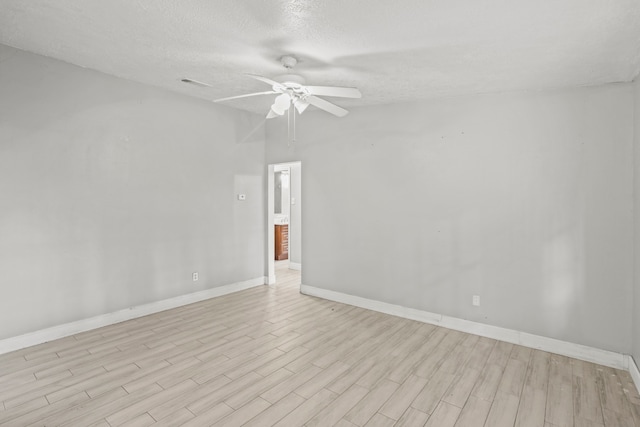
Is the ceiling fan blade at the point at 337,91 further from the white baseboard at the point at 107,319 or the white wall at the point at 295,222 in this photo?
the white wall at the point at 295,222

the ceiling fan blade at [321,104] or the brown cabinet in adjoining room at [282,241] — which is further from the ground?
the ceiling fan blade at [321,104]

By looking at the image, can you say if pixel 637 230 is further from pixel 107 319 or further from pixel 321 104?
pixel 107 319

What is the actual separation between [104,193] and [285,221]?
14.4ft

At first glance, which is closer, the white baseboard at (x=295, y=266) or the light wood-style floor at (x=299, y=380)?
the light wood-style floor at (x=299, y=380)

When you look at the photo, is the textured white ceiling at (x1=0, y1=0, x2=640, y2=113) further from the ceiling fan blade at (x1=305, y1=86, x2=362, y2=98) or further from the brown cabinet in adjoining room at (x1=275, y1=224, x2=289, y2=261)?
the brown cabinet in adjoining room at (x1=275, y1=224, x2=289, y2=261)

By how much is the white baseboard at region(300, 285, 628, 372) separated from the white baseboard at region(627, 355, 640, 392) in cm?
7

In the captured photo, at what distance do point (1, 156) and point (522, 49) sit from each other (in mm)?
4562

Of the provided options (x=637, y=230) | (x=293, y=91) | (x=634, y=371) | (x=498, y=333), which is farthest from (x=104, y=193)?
(x=634, y=371)

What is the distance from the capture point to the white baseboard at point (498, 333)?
3020 mm

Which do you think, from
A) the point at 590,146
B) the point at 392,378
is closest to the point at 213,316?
the point at 392,378

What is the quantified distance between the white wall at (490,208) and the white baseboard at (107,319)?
1.62 metres

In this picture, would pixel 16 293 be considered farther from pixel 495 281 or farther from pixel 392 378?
pixel 495 281

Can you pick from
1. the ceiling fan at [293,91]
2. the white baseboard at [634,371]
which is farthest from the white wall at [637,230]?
the ceiling fan at [293,91]

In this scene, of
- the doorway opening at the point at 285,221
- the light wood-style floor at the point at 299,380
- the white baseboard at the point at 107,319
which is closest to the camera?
the light wood-style floor at the point at 299,380
